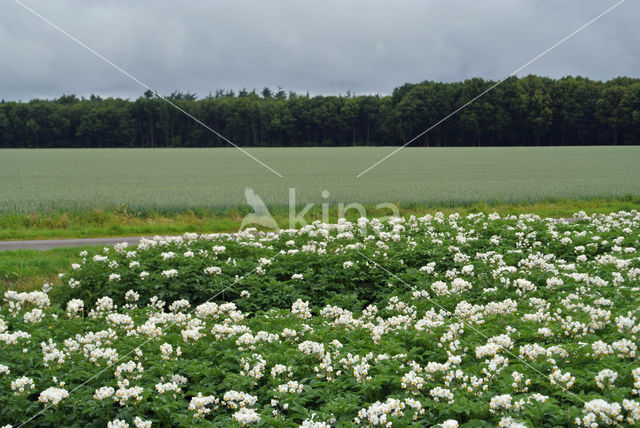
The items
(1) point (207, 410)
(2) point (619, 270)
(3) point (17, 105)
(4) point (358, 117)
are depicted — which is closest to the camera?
(1) point (207, 410)

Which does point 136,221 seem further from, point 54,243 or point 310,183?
point 310,183

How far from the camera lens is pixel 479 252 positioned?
10898mm

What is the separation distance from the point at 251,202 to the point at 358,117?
79.5m

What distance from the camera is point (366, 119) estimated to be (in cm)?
9912

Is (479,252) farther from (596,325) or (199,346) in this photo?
(199,346)

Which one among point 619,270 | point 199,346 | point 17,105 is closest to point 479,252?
point 619,270

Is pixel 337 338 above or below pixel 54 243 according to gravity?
above

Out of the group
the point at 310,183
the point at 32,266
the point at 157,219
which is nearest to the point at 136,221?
the point at 157,219

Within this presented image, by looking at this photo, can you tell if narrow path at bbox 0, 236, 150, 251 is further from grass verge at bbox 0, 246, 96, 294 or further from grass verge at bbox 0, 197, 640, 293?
grass verge at bbox 0, 246, 96, 294

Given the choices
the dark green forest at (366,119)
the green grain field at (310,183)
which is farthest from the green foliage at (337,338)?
the dark green forest at (366,119)

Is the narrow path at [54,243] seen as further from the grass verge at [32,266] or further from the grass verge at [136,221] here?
the grass verge at [32,266]

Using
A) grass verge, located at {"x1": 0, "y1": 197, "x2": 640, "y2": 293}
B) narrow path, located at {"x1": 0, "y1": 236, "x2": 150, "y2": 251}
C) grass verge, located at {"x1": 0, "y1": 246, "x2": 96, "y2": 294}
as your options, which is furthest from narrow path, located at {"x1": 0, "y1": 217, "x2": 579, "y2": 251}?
grass verge, located at {"x1": 0, "y1": 246, "x2": 96, "y2": 294}

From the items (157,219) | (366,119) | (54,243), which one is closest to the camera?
(54,243)

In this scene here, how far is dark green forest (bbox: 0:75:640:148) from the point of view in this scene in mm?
86562
